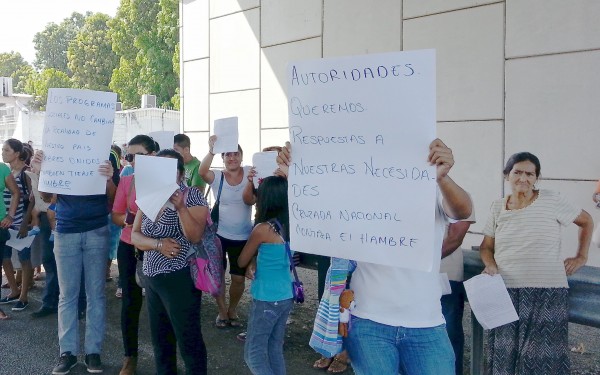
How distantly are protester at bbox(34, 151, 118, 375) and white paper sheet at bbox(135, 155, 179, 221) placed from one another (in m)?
1.17

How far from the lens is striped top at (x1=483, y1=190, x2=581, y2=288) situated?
344 cm

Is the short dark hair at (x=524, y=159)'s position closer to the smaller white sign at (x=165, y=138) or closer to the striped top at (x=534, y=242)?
the striped top at (x=534, y=242)

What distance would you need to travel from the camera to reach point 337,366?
4.58 m

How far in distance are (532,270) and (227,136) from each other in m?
3.05

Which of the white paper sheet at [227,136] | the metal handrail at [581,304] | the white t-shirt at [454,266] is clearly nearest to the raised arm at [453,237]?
the white t-shirt at [454,266]

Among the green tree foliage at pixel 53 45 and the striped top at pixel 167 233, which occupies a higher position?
the green tree foliage at pixel 53 45

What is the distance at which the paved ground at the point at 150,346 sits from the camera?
4.67 metres

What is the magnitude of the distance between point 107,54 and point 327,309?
162ft

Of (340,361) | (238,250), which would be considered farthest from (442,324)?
(238,250)

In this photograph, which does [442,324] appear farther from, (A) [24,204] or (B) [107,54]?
(B) [107,54]

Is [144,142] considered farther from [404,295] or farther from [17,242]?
[404,295]

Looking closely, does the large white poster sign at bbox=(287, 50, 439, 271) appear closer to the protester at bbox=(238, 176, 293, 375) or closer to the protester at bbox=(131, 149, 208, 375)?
the protester at bbox=(238, 176, 293, 375)

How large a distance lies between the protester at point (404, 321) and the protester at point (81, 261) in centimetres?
276

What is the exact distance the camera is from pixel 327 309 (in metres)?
2.56
